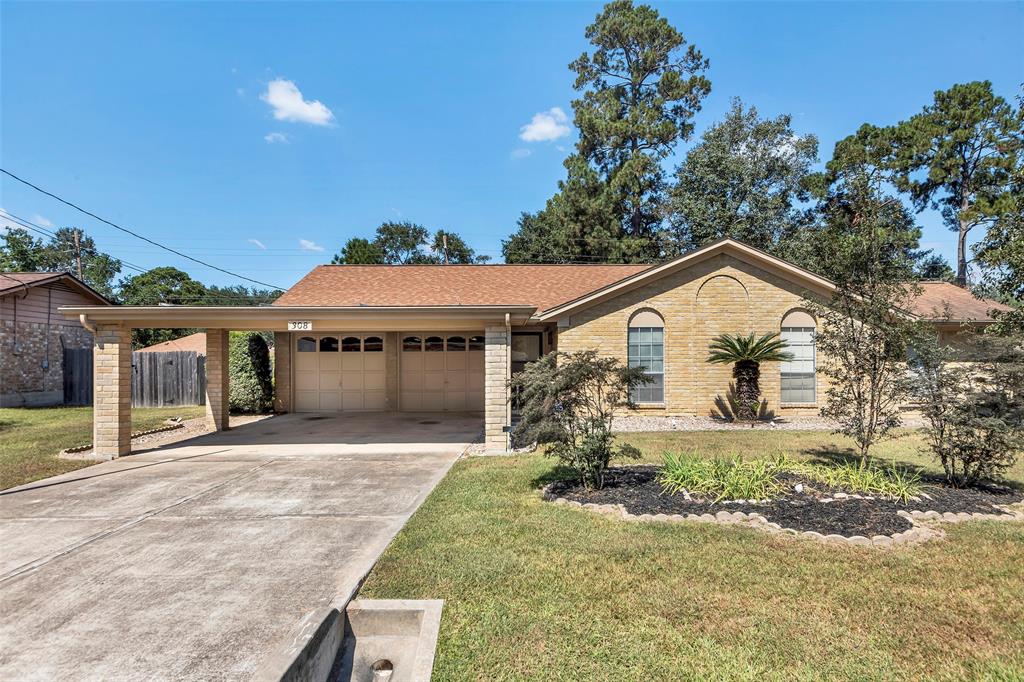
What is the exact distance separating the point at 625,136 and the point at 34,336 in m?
30.9

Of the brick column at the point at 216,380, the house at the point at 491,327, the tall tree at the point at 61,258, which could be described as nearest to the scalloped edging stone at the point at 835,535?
the house at the point at 491,327

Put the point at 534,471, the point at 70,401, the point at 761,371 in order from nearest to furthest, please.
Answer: the point at 534,471, the point at 761,371, the point at 70,401

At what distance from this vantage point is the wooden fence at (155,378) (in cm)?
1772

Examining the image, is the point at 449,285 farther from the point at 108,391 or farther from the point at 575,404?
the point at 575,404

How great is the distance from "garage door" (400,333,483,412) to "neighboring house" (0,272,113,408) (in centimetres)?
1347

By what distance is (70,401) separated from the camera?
1836 cm

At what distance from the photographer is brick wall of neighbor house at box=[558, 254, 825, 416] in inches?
517

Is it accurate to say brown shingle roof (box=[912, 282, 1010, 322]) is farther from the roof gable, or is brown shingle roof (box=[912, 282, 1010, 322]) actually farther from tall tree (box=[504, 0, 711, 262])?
the roof gable

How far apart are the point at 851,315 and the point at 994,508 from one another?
2816 mm

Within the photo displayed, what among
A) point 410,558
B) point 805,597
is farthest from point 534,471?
point 805,597

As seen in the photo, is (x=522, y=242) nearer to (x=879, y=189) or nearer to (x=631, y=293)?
(x=631, y=293)

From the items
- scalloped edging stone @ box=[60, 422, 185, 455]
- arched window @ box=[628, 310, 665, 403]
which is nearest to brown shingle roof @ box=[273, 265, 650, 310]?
arched window @ box=[628, 310, 665, 403]

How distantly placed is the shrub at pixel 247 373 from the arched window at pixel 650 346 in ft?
38.7

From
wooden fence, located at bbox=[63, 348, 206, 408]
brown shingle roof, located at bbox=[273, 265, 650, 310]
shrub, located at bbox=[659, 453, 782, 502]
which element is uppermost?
brown shingle roof, located at bbox=[273, 265, 650, 310]
